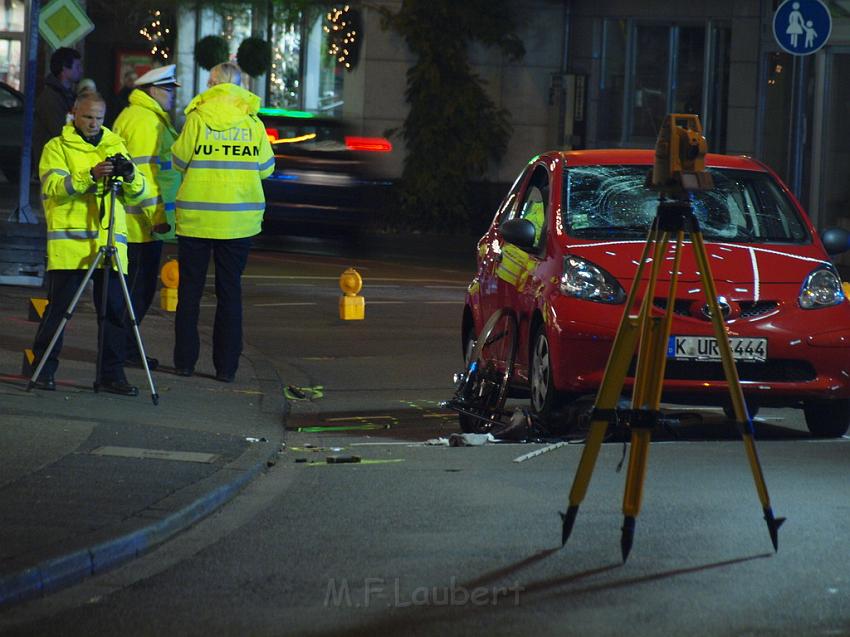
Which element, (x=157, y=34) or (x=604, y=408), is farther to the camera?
(x=157, y=34)

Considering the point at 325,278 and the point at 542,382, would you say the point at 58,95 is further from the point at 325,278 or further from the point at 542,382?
the point at 542,382

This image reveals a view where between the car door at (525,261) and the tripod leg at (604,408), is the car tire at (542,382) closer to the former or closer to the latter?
the car door at (525,261)

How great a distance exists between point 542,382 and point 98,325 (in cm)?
271

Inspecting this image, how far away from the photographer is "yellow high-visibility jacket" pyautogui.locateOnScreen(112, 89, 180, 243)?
39.4ft

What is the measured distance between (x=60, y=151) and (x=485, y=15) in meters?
19.0

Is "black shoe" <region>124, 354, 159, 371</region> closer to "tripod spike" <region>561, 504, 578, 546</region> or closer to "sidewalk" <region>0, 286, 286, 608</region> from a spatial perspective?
"sidewalk" <region>0, 286, 286, 608</region>

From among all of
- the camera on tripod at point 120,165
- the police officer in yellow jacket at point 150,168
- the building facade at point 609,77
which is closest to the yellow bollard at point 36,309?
the police officer in yellow jacket at point 150,168

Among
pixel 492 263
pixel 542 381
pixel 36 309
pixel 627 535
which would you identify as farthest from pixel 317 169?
pixel 627 535

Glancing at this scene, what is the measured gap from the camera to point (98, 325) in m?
11.1

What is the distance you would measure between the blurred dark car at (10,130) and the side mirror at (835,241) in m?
22.0

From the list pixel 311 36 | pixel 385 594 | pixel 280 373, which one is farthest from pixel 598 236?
pixel 311 36

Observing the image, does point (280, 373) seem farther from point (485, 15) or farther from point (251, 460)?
point (485, 15)

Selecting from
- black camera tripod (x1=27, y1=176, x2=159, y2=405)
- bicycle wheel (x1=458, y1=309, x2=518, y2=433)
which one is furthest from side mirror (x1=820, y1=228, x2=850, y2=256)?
black camera tripod (x1=27, y1=176, x2=159, y2=405)

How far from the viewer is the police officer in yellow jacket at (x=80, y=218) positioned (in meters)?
10.9
